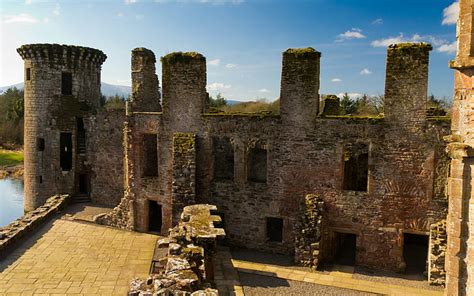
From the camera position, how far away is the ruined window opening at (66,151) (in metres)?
22.5

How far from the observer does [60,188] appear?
22.0 meters

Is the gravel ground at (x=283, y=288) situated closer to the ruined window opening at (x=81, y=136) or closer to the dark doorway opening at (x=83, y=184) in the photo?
the dark doorway opening at (x=83, y=184)

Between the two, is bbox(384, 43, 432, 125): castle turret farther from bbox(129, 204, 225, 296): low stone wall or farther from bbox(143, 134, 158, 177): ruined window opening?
bbox(143, 134, 158, 177): ruined window opening

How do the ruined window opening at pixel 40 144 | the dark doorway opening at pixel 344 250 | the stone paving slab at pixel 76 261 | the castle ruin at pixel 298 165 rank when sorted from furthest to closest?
the ruined window opening at pixel 40 144 < the dark doorway opening at pixel 344 250 < the castle ruin at pixel 298 165 < the stone paving slab at pixel 76 261

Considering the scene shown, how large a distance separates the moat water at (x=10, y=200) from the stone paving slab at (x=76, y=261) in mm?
11252

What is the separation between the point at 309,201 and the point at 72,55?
15137mm

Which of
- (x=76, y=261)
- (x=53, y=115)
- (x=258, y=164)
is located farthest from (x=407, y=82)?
(x=53, y=115)

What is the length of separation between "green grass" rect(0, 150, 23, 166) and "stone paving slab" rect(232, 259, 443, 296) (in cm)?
4019

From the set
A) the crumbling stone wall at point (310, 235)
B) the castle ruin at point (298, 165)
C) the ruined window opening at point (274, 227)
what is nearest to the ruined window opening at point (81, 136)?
the castle ruin at point (298, 165)

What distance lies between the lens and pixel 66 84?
22062 millimetres

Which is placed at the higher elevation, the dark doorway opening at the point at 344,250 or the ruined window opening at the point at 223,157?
the ruined window opening at the point at 223,157

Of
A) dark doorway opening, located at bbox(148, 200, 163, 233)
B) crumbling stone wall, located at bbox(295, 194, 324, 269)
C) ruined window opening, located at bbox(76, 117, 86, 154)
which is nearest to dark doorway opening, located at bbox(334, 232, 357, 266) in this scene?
crumbling stone wall, located at bbox(295, 194, 324, 269)

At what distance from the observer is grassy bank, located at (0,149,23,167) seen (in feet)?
148

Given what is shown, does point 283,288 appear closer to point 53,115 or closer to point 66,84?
point 53,115
